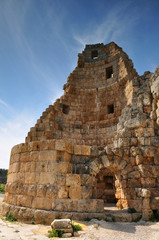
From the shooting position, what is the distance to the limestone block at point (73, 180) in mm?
6562

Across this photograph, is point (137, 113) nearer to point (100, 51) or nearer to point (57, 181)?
point (57, 181)

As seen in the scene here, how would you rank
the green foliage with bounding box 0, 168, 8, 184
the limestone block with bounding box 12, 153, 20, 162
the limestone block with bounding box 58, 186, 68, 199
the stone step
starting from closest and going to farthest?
the stone step < the limestone block with bounding box 58, 186, 68, 199 < the limestone block with bounding box 12, 153, 20, 162 < the green foliage with bounding box 0, 168, 8, 184

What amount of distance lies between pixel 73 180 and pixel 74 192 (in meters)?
0.39

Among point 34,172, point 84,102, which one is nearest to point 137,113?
point 34,172

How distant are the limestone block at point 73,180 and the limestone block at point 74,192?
13 cm

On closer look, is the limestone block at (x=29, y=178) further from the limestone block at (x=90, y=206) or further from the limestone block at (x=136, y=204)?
the limestone block at (x=136, y=204)

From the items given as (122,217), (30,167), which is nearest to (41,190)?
(30,167)

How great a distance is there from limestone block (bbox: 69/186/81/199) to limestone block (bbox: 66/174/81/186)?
5.1 inches

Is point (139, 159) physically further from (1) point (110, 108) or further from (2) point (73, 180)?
(1) point (110, 108)

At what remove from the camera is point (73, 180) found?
6605 mm

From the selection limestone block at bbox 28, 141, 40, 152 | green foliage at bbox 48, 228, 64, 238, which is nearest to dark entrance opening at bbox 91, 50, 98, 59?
limestone block at bbox 28, 141, 40, 152

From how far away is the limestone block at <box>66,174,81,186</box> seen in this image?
21.5 ft

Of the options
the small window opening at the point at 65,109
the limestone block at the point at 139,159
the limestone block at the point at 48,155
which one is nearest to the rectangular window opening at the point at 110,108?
the small window opening at the point at 65,109

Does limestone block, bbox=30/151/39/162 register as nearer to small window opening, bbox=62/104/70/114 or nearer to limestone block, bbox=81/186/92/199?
limestone block, bbox=81/186/92/199
